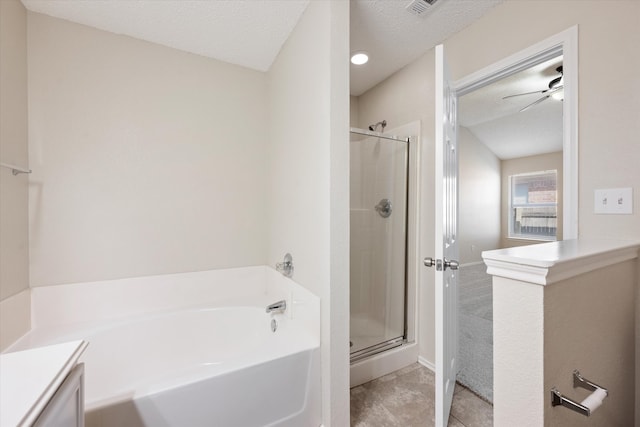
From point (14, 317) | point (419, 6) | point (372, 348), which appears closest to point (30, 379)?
point (14, 317)

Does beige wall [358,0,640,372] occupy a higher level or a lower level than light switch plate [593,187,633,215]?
higher

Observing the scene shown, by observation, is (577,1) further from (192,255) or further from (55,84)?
(55,84)

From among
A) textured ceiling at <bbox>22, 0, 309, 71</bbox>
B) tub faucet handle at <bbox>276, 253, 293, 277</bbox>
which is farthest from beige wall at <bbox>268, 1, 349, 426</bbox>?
textured ceiling at <bbox>22, 0, 309, 71</bbox>

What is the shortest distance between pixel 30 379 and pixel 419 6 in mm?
2301

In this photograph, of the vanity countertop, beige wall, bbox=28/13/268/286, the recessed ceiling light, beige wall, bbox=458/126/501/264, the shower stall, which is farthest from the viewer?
beige wall, bbox=458/126/501/264

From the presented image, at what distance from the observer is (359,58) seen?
83.0 inches

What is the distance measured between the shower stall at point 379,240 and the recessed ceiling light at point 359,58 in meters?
0.63

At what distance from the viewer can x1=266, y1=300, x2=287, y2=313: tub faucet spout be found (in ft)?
5.68

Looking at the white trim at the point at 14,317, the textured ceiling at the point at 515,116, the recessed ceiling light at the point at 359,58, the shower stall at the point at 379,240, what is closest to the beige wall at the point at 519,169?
the textured ceiling at the point at 515,116

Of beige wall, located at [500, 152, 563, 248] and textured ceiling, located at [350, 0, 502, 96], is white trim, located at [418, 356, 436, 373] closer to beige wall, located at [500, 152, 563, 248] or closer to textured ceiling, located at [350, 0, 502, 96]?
textured ceiling, located at [350, 0, 502, 96]

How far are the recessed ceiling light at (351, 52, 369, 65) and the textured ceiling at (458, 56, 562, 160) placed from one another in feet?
4.43

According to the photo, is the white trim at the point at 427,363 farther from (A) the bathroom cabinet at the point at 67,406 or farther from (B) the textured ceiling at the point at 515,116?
(B) the textured ceiling at the point at 515,116

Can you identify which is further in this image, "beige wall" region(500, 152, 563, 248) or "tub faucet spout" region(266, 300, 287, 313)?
"beige wall" region(500, 152, 563, 248)

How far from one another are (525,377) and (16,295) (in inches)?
94.1
